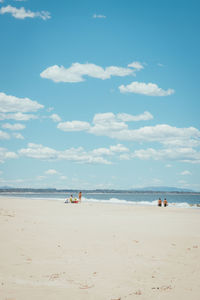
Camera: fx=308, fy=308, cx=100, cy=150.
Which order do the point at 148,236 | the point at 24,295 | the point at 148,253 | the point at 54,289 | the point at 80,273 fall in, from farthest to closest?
the point at 148,236 → the point at 148,253 → the point at 80,273 → the point at 54,289 → the point at 24,295

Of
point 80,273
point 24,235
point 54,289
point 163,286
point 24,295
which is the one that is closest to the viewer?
point 24,295

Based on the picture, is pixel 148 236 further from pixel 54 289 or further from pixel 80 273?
pixel 54 289

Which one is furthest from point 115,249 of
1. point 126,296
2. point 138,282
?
point 126,296

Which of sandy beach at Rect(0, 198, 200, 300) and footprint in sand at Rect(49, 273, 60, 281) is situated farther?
footprint in sand at Rect(49, 273, 60, 281)

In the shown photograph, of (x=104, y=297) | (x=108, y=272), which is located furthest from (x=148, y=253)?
(x=104, y=297)

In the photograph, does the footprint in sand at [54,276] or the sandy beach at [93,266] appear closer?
the sandy beach at [93,266]

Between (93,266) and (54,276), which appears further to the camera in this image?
(93,266)

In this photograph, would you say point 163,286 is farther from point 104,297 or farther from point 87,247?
point 87,247

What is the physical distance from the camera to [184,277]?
8.96 metres

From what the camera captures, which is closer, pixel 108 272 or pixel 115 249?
pixel 108 272

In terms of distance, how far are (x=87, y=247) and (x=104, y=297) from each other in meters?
5.21

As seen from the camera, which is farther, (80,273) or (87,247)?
(87,247)

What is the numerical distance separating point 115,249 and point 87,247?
3.64ft

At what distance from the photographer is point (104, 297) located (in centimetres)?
704
